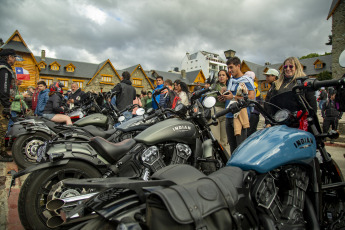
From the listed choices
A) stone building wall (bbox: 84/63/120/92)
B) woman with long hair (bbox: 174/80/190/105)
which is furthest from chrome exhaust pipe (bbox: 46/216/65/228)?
stone building wall (bbox: 84/63/120/92)

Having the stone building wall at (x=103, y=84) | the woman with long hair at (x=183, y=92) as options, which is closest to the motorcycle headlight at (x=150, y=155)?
the woman with long hair at (x=183, y=92)

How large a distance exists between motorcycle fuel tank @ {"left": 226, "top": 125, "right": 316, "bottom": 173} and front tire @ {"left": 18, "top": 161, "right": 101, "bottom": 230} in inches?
63.8

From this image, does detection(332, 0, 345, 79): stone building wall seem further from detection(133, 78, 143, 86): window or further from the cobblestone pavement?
the cobblestone pavement

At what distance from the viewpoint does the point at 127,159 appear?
249cm

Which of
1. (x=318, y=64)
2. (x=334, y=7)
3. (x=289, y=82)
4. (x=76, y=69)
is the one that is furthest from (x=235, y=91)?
(x=318, y=64)

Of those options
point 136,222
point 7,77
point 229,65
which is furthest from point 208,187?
point 7,77

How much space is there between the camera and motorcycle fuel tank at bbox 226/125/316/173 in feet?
4.87

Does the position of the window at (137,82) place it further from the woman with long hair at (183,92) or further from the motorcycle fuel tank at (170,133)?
the motorcycle fuel tank at (170,133)

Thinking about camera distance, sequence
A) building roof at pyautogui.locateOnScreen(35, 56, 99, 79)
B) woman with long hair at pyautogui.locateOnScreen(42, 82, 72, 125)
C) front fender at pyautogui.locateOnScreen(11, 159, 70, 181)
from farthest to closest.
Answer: building roof at pyautogui.locateOnScreen(35, 56, 99, 79)
woman with long hair at pyautogui.locateOnScreen(42, 82, 72, 125)
front fender at pyautogui.locateOnScreen(11, 159, 70, 181)

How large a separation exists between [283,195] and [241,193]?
24.3 inches

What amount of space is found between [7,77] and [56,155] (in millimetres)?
3675

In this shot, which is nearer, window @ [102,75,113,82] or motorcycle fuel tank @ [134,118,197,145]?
motorcycle fuel tank @ [134,118,197,145]

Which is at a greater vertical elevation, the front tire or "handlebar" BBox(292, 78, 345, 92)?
"handlebar" BBox(292, 78, 345, 92)

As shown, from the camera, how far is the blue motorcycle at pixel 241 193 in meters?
1.02
